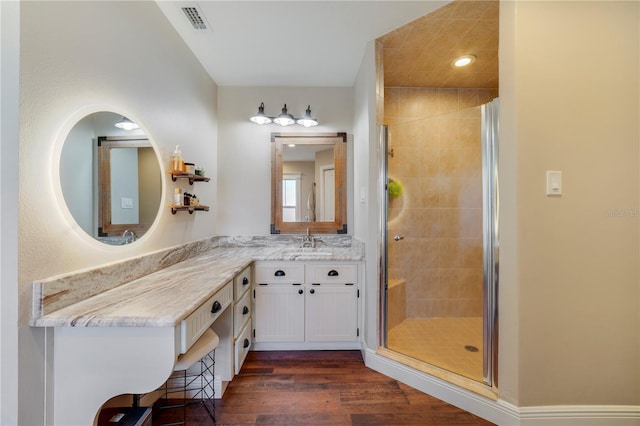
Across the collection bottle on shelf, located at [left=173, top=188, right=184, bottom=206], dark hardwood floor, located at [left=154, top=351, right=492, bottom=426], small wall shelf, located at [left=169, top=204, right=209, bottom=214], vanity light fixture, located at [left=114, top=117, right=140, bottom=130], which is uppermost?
vanity light fixture, located at [left=114, top=117, right=140, bottom=130]

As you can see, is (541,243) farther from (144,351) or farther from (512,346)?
(144,351)

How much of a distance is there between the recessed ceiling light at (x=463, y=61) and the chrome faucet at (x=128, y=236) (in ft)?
9.02

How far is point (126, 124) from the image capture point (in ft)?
4.60

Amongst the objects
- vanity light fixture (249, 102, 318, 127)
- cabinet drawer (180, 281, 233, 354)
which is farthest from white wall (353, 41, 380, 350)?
cabinet drawer (180, 281, 233, 354)

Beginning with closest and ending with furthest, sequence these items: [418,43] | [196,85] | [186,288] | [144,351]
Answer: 1. [144,351]
2. [186,288]
3. [418,43]
4. [196,85]

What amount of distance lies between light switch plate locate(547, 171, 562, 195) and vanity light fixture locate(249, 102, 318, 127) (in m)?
1.89

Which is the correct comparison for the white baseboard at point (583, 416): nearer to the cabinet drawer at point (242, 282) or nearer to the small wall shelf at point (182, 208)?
the cabinet drawer at point (242, 282)

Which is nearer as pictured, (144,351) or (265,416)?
(144,351)

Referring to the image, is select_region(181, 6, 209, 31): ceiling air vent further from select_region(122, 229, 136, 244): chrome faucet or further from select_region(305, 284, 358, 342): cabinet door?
select_region(305, 284, 358, 342): cabinet door

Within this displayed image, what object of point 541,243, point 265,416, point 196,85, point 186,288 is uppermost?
point 196,85

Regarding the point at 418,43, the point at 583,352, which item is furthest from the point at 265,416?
the point at 418,43

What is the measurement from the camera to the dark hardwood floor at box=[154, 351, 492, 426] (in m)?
1.47

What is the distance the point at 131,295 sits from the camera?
1194 mm

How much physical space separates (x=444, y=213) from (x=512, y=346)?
1.46 metres
